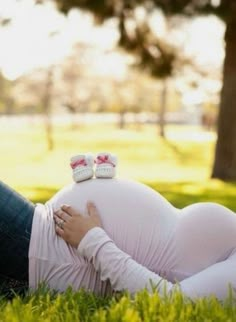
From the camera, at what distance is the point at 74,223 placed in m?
2.56

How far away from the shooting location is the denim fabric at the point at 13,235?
2547mm

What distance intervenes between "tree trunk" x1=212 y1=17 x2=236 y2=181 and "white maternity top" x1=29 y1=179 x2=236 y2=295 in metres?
10.2

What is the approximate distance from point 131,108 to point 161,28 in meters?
41.8

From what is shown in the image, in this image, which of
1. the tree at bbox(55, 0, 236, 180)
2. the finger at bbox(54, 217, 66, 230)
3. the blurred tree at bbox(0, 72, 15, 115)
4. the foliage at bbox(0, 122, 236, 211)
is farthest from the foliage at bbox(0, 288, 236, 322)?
the blurred tree at bbox(0, 72, 15, 115)

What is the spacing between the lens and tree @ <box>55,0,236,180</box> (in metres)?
11.7

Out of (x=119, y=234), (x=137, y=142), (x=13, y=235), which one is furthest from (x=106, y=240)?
(x=137, y=142)

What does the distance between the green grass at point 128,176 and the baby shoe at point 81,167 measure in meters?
0.48

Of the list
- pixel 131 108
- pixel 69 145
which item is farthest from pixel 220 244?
pixel 131 108

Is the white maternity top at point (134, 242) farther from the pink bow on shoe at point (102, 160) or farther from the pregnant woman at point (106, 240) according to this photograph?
the pink bow on shoe at point (102, 160)

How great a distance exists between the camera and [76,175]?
274cm

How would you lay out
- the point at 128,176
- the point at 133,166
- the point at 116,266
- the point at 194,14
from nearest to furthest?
the point at 116,266, the point at 194,14, the point at 128,176, the point at 133,166

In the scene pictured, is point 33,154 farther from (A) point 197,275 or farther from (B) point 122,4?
(A) point 197,275

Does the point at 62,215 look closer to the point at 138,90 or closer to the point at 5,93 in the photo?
the point at 138,90

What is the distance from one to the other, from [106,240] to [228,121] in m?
10.7
